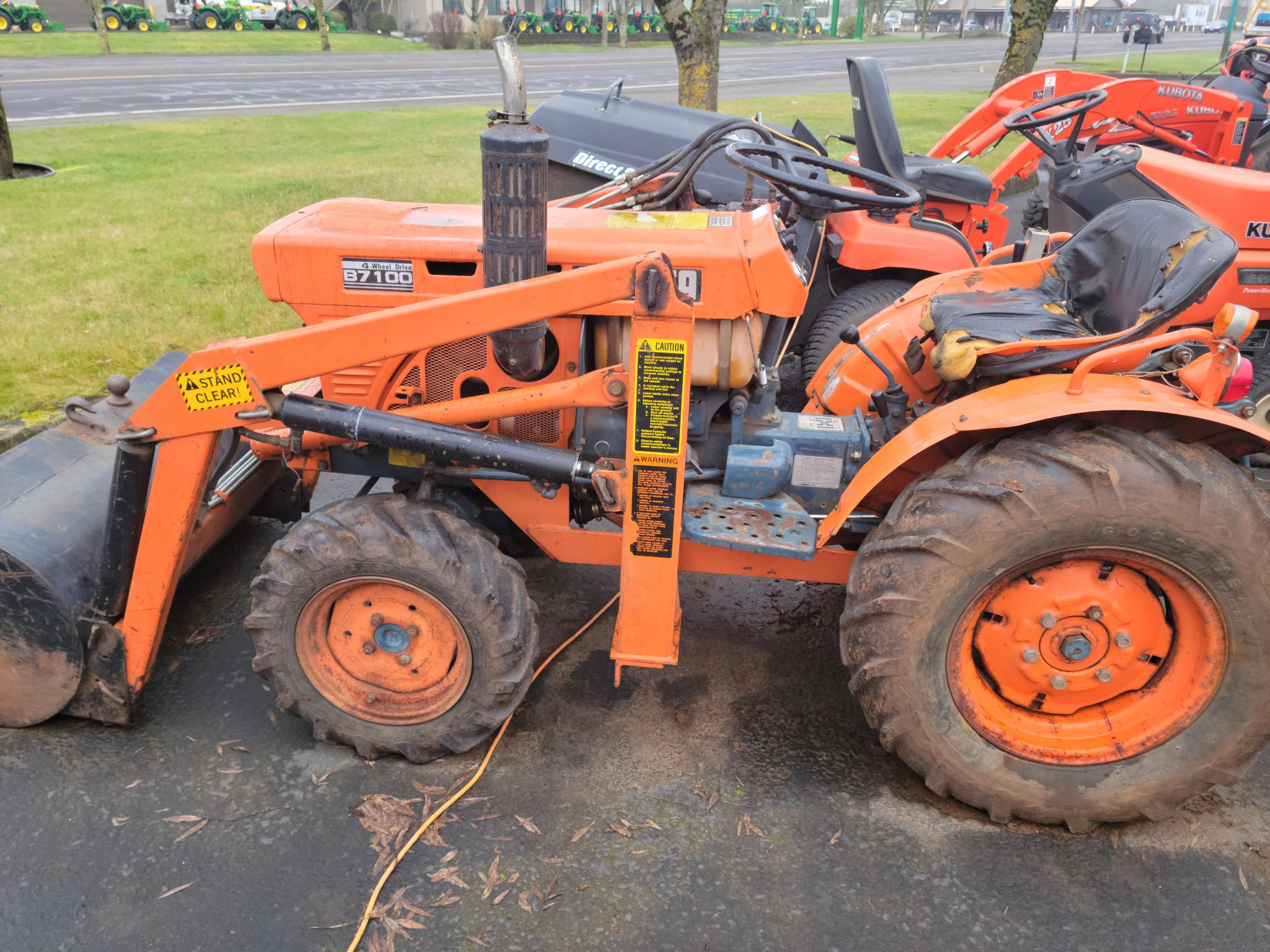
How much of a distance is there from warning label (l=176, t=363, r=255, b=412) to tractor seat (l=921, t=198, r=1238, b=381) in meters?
1.98

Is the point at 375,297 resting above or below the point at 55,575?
above

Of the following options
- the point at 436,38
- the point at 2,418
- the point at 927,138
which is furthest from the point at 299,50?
the point at 2,418

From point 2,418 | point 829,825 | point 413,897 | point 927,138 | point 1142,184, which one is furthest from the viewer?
point 927,138

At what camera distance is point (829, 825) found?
2.70 metres

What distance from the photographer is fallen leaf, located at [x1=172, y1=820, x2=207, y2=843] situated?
103 inches

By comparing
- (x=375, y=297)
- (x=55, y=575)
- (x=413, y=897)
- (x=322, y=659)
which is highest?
(x=375, y=297)

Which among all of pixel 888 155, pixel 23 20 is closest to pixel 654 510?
pixel 888 155

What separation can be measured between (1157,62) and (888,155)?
33097 millimetres

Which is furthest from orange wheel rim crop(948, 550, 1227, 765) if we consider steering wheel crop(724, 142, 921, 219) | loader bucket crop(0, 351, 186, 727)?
loader bucket crop(0, 351, 186, 727)

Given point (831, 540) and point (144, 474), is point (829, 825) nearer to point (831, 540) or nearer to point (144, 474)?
point (831, 540)

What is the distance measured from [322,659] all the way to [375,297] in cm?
108

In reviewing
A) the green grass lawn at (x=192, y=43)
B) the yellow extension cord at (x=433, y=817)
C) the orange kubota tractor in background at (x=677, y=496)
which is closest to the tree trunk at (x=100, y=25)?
the green grass lawn at (x=192, y=43)

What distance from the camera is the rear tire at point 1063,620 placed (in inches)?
95.0

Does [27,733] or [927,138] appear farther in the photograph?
[927,138]
